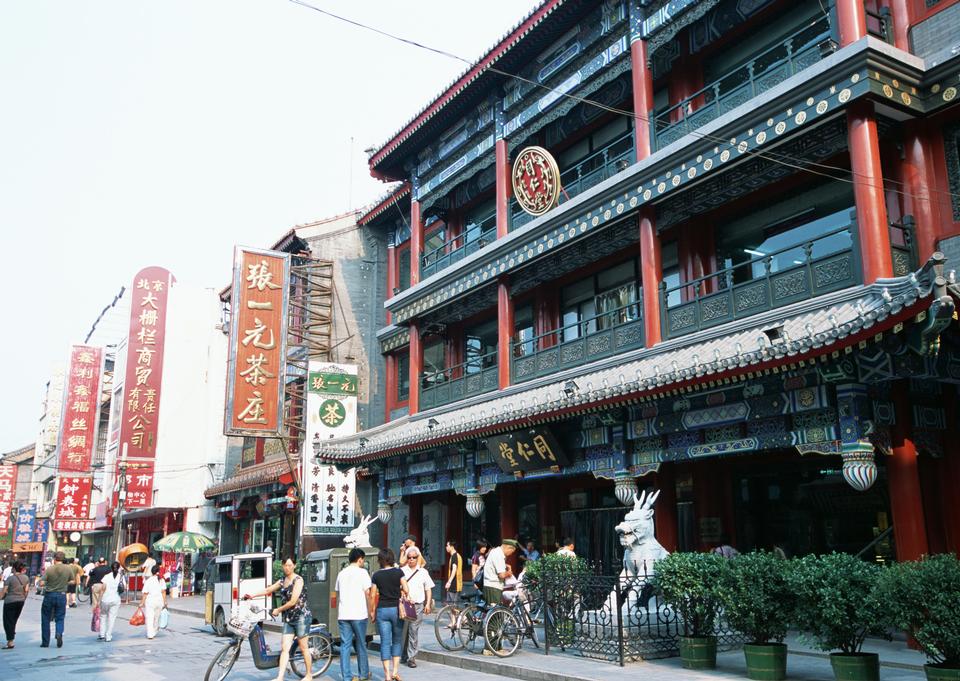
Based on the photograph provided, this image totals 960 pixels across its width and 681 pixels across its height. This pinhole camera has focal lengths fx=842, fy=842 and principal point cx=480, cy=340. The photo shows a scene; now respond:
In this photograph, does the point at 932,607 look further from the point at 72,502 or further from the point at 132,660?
the point at 72,502

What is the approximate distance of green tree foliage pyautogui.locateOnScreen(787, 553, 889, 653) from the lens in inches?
340

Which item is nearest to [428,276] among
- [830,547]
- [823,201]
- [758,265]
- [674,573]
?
Answer: [758,265]

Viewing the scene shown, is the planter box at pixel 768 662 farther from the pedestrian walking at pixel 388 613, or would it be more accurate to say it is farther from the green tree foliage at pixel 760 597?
the pedestrian walking at pixel 388 613

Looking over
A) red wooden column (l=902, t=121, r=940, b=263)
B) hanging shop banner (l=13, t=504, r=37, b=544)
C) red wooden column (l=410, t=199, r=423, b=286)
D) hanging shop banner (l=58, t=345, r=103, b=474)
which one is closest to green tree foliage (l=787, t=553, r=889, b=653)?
red wooden column (l=902, t=121, r=940, b=263)

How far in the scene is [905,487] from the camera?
1133 centimetres

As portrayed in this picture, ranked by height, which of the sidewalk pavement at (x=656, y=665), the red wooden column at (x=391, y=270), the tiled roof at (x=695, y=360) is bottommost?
the sidewalk pavement at (x=656, y=665)

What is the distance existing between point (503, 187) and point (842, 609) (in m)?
14.8

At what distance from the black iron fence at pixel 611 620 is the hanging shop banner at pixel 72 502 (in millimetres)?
38264

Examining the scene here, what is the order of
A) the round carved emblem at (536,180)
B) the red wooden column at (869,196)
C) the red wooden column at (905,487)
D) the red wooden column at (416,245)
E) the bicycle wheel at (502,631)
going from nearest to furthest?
the red wooden column at (905,487), the bicycle wheel at (502,631), the red wooden column at (869,196), the round carved emblem at (536,180), the red wooden column at (416,245)

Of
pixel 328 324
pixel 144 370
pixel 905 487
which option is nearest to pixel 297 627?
pixel 905 487

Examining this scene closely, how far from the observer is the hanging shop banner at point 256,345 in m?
25.7

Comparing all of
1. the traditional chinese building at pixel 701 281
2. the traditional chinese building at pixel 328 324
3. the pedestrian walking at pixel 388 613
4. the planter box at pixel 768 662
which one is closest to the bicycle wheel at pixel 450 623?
the pedestrian walking at pixel 388 613

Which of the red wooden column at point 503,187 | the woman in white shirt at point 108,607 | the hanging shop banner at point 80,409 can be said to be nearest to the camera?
the woman in white shirt at point 108,607

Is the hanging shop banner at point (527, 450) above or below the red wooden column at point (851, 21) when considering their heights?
below
